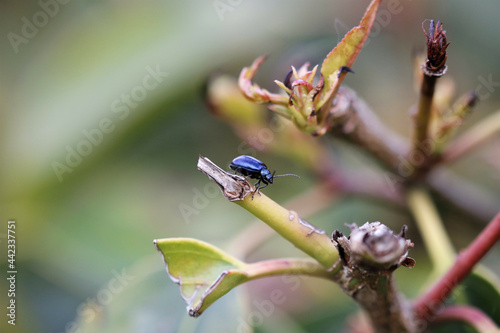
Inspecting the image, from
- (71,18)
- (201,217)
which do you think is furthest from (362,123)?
(71,18)

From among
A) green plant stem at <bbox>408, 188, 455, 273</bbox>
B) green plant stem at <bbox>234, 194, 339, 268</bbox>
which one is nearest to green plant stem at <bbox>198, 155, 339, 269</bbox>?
green plant stem at <bbox>234, 194, 339, 268</bbox>

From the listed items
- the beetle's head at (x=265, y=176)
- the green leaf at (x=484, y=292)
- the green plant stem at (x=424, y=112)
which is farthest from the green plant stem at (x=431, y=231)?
the beetle's head at (x=265, y=176)

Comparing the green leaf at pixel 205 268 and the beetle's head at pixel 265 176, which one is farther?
the beetle's head at pixel 265 176

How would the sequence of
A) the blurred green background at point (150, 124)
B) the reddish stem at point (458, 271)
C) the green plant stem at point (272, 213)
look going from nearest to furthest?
the green plant stem at point (272, 213), the reddish stem at point (458, 271), the blurred green background at point (150, 124)

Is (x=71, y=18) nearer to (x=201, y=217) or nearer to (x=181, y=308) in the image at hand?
(x=201, y=217)

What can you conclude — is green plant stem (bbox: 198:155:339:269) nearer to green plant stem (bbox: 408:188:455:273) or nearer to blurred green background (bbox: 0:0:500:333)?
green plant stem (bbox: 408:188:455:273)

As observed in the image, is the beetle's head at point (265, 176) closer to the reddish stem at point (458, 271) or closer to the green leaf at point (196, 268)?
the green leaf at point (196, 268)

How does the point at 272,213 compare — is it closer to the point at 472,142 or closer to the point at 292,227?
the point at 292,227
